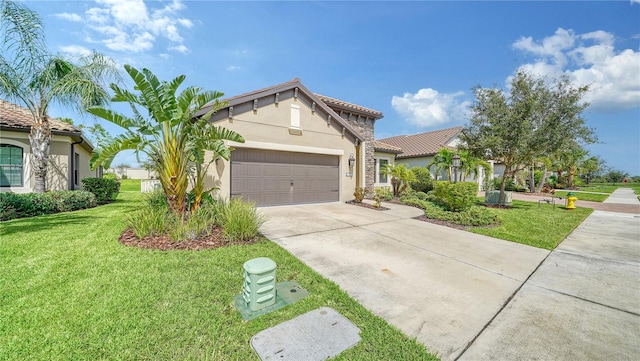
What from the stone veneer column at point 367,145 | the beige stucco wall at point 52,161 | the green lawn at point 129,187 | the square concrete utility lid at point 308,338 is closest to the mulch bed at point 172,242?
the square concrete utility lid at point 308,338

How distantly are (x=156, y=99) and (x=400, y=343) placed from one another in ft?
24.3

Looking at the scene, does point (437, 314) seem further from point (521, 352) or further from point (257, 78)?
point (257, 78)

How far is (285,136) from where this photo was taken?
442 inches

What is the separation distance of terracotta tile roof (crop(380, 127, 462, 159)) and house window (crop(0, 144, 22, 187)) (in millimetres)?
23804

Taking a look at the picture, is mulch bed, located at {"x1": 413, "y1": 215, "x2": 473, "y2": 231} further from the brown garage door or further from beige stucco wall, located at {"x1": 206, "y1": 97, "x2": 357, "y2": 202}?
the brown garage door

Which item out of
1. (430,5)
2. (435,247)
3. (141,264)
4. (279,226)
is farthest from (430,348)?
(430,5)

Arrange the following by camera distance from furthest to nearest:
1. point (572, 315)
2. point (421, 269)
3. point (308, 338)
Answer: point (421, 269) → point (572, 315) → point (308, 338)

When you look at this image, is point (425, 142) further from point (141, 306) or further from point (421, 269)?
point (141, 306)

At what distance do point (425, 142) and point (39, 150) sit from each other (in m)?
25.8

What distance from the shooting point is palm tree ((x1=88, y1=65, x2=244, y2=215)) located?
6.09 metres

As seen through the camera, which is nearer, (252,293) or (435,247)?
(252,293)

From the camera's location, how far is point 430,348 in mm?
2543

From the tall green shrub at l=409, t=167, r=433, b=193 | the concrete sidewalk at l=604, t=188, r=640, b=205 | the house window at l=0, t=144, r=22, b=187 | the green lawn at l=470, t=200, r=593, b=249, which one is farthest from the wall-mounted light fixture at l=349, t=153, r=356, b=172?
the concrete sidewalk at l=604, t=188, r=640, b=205

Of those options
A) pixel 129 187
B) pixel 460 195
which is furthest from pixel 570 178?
pixel 129 187
